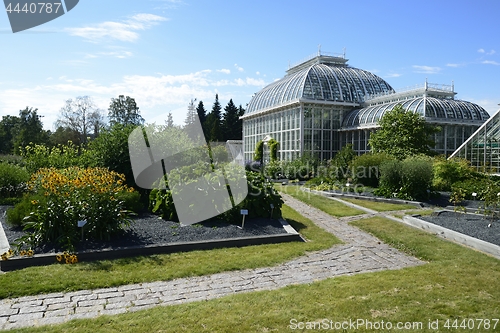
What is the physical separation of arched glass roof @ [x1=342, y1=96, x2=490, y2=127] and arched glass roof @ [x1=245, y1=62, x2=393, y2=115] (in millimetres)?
2771

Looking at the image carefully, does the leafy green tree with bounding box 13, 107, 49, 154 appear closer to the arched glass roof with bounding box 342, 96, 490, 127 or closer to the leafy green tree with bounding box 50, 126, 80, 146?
the leafy green tree with bounding box 50, 126, 80, 146

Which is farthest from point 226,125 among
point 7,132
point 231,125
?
point 7,132

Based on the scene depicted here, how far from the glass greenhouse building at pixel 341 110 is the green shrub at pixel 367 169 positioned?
10.1 m

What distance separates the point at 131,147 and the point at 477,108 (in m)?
26.3

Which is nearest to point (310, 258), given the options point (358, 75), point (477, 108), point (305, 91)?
point (305, 91)

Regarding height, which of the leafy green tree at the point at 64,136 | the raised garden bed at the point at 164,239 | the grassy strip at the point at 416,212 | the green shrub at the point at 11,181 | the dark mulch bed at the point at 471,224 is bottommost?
the grassy strip at the point at 416,212

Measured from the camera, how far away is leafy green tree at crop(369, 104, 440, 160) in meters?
18.3

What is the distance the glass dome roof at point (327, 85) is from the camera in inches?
1153

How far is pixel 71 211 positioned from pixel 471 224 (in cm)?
911

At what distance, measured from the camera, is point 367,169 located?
16469mm

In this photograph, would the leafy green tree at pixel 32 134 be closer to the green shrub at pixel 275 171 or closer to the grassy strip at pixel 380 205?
the green shrub at pixel 275 171

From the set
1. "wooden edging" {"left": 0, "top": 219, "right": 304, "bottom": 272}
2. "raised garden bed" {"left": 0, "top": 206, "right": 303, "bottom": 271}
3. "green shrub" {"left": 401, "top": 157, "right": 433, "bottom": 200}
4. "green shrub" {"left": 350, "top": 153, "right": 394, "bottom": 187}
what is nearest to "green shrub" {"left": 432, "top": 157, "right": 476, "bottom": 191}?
"green shrub" {"left": 401, "top": 157, "right": 433, "bottom": 200}

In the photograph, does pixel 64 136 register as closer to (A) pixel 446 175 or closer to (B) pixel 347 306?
(A) pixel 446 175

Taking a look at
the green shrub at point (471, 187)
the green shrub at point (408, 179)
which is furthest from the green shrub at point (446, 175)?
the green shrub at point (408, 179)
